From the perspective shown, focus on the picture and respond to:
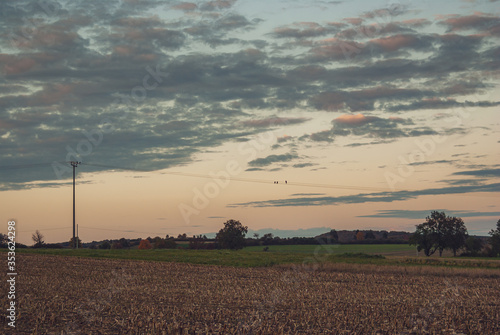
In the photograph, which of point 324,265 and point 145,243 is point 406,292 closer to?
point 324,265

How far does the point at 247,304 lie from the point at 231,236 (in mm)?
113737

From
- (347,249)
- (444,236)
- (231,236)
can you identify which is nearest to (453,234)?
(444,236)

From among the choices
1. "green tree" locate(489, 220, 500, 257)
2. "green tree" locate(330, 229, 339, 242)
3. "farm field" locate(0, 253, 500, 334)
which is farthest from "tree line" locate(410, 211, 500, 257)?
"farm field" locate(0, 253, 500, 334)

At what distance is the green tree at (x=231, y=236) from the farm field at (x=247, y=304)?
93.9 metres

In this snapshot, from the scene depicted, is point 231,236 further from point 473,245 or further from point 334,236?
point 473,245

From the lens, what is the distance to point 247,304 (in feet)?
88.6

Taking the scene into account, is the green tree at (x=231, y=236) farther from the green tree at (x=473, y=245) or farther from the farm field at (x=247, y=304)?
the farm field at (x=247, y=304)

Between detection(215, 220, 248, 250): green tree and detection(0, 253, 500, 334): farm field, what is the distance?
9393cm

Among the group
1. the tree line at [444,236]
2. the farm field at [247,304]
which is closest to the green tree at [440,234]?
the tree line at [444,236]

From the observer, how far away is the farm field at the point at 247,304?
2050 centimetres

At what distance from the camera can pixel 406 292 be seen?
114 ft

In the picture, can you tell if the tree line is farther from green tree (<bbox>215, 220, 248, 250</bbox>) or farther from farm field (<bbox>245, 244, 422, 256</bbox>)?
green tree (<bbox>215, 220, 248, 250</bbox>)

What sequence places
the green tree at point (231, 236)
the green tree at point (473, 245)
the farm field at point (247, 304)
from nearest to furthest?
1. the farm field at point (247, 304)
2. the green tree at point (473, 245)
3. the green tree at point (231, 236)

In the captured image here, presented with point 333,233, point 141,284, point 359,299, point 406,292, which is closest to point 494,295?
point 406,292
